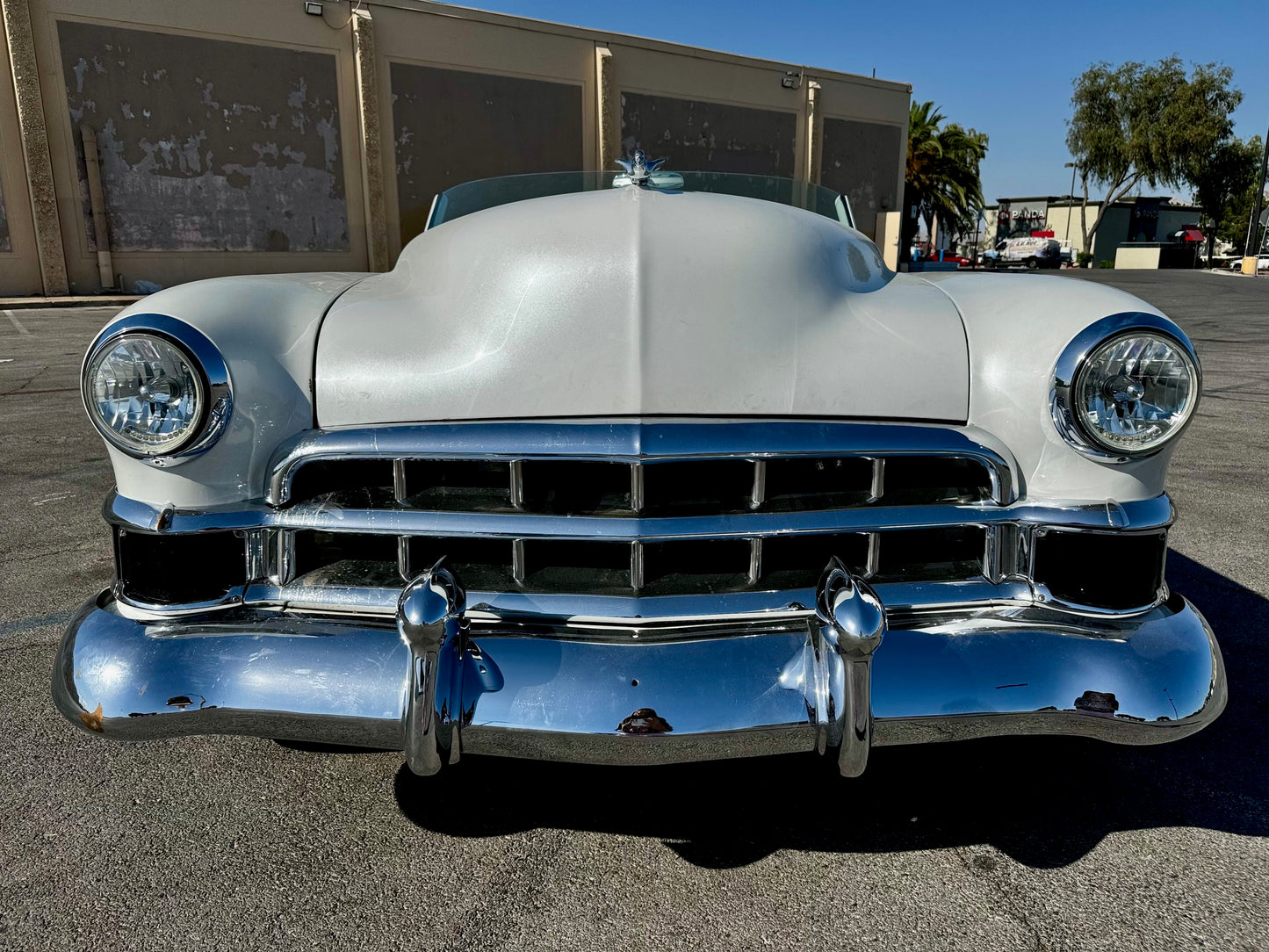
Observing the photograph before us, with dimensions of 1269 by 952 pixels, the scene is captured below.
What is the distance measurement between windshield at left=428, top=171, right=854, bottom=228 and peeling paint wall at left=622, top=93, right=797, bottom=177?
56.8ft

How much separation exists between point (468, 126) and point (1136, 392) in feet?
59.3

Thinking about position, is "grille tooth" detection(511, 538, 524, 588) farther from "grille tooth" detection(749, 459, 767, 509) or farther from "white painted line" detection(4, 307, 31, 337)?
"white painted line" detection(4, 307, 31, 337)

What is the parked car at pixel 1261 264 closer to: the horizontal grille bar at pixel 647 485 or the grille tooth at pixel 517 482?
the horizontal grille bar at pixel 647 485

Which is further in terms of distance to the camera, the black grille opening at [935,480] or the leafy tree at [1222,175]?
the leafy tree at [1222,175]

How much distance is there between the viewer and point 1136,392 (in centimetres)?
161

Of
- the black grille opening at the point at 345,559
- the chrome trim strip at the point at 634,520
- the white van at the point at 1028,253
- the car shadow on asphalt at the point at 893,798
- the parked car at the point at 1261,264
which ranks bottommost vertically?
the car shadow on asphalt at the point at 893,798

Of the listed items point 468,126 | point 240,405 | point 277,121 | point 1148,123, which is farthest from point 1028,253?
point 240,405

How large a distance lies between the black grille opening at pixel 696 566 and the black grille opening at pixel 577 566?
1.8 inches

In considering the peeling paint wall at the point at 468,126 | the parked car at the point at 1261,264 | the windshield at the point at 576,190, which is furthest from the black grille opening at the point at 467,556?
the parked car at the point at 1261,264

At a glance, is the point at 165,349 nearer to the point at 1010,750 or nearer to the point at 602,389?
the point at 602,389

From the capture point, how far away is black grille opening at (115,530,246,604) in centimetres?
161

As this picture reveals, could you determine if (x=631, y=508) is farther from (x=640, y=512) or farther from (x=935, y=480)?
(x=935, y=480)

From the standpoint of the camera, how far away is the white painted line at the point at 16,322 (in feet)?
33.5

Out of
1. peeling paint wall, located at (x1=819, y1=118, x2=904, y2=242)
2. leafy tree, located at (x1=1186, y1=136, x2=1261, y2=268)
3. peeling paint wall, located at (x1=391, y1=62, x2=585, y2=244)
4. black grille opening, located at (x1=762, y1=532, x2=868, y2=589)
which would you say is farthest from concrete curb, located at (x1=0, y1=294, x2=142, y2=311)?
leafy tree, located at (x1=1186, y1=136, x2=1261, y2=268)
